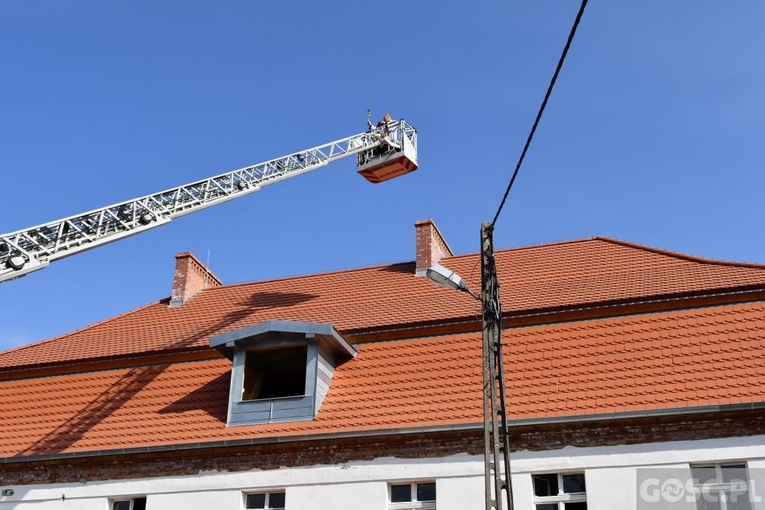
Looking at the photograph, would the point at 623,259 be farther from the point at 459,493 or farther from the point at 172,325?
the point at 172,325

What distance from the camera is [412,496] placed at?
50.2 feet

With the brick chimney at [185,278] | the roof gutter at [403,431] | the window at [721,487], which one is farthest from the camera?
the brick chimney at [185,278]

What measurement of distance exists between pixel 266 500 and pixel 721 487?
7581 mm

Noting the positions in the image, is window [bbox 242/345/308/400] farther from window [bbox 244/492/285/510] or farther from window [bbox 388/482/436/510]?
window [bbox 388/482/436/510]

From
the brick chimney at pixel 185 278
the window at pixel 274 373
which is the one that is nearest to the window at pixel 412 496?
the window at pixel 274 373

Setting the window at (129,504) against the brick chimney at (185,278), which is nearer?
the window at (129,504)

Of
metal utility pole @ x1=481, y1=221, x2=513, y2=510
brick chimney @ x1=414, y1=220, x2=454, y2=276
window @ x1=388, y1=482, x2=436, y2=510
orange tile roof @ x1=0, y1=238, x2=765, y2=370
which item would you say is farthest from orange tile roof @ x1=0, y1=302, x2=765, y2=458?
brick chimney @ x1=414, y1=220, x2=454, y2=276

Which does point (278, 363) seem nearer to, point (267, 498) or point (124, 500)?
point (267, 498)

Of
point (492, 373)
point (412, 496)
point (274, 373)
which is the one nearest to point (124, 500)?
point (274, 373)

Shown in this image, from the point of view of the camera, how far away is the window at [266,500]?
16.0m

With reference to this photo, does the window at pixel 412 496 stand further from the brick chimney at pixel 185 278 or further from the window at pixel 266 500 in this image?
the brick chimney at pixel 185 278

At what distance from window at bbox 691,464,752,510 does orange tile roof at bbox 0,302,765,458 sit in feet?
3.31

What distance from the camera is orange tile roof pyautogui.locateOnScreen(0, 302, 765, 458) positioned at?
14.8 meters

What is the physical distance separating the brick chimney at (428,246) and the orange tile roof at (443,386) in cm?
360
